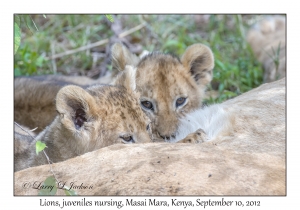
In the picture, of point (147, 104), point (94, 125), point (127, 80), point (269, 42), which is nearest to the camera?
point (94, 125)

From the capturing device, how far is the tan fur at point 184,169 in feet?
8.09

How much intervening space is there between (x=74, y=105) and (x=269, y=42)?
3865 millimetres

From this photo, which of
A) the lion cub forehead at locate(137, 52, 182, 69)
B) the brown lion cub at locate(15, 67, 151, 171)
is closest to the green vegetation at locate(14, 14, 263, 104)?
the lion cub forehead at locate(137, 52, 182, 69)

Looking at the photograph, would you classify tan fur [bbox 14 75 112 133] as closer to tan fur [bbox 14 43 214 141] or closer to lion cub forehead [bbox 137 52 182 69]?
tan fur [bbox 14 43 214 141]

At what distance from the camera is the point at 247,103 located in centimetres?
346

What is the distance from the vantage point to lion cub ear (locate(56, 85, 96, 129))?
3.10m

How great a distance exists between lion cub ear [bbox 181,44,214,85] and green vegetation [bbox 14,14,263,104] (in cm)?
105

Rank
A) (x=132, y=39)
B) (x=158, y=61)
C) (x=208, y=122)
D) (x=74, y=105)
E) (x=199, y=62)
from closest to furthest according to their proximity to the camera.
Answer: (x=74, y=105), (x=208, y=122), (x=158, y=61), (x=199, y=62), (x=132, y=39)

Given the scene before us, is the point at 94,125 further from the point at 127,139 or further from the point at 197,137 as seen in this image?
the point at 197,137

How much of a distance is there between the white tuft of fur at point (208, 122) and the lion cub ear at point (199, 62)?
882 mm

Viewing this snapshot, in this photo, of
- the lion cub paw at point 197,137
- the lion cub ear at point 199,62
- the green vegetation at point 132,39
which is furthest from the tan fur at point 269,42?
the lion cub paw at point 197,137

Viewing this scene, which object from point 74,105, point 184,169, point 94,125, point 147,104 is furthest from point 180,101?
point 184,169

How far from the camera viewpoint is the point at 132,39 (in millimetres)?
6965
